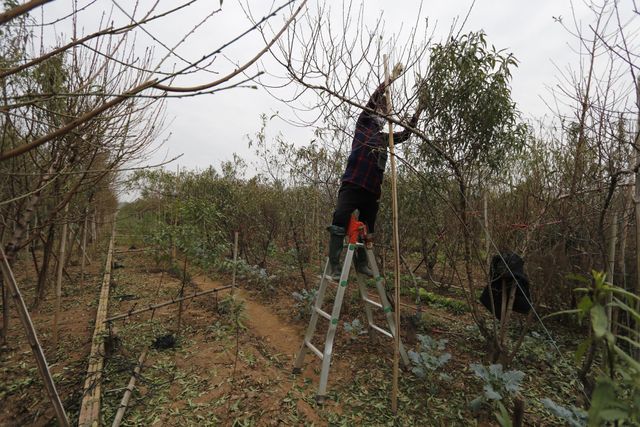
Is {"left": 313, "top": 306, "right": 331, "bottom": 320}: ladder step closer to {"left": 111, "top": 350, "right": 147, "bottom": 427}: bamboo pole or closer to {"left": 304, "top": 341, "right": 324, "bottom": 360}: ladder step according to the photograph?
{"left": 304, "top": 341, "right": 324, "bottom": 360}: ladder step

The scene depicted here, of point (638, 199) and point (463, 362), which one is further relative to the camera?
point (463, 362)

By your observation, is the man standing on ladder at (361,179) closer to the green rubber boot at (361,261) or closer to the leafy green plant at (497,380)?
the green rubber boot at (361,261)

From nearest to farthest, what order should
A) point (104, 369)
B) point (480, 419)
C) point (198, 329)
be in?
point (480, 419) < point (104, 369) < point (198, 329)

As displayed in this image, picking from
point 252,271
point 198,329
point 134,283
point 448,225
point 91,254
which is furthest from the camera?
point 91,254

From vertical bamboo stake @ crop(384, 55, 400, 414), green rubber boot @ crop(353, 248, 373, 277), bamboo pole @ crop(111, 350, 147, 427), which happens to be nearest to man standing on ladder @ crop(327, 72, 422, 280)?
green rubber boot @ crop(353, 248, 373, 277)

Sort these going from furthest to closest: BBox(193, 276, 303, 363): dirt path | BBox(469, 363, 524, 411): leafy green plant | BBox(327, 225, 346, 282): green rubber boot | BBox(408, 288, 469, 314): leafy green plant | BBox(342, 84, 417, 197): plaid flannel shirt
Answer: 1. BBox(408, 288, 469, 314): leafy green plant
2. BBox(193, 276, 303, 363): dirt path
3. BBox(327, 225, 346, 282): green rubber boot
4. BBox(342, 84, 417, 197): plaid flannel shirt
5. BBox(469, 363, 524, 411): leafy green plant

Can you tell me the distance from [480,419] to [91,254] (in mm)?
10214

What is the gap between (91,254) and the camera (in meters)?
9.01

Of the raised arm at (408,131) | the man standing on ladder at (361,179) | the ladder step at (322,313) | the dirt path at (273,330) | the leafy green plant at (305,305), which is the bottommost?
the dirt path at (273,330)

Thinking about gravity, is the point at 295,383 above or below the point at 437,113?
below

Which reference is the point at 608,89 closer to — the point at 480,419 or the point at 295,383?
the point at 480,419

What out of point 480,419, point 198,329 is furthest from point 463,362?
point 198,329

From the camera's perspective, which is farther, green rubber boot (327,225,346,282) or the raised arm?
green rubber boot (327,225,346,282)

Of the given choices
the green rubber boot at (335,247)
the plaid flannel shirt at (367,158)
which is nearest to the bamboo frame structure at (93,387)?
the green rubber boot at (335,247)
